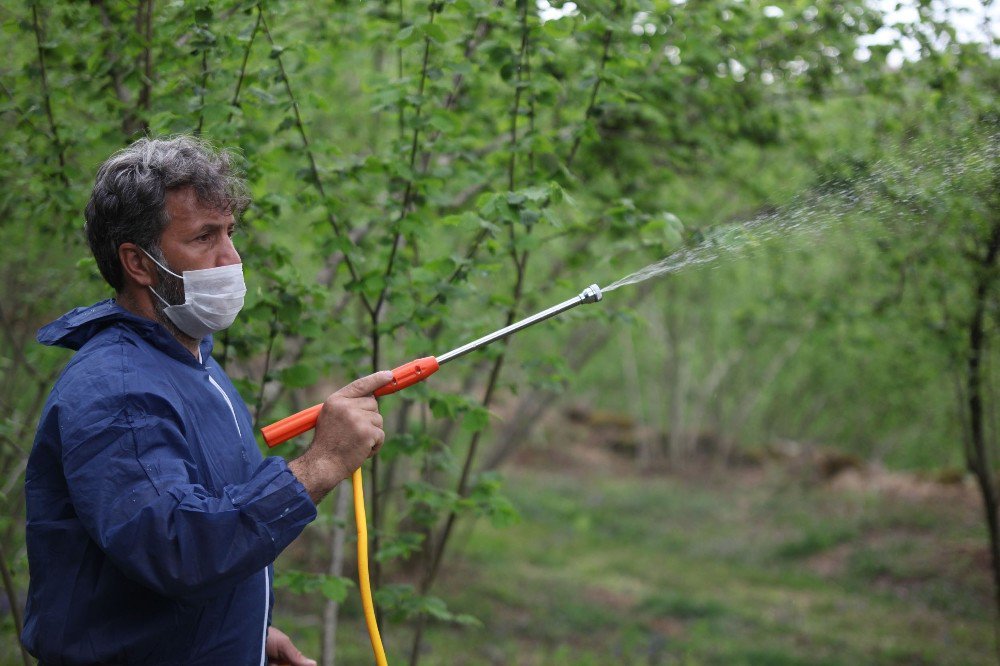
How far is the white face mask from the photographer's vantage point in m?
2.29

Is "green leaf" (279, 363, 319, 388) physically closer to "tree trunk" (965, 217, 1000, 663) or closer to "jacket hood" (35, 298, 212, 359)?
"jacket hood" (35, 298, 212, 359)

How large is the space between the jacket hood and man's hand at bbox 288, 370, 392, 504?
44 centimetres

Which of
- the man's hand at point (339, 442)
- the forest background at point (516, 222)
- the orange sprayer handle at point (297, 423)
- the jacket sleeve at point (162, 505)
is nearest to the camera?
the jacket sleeve at point (162, 505)

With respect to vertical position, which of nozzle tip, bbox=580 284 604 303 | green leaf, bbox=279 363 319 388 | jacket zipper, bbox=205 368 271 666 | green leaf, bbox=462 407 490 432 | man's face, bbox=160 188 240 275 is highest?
man's face, bbox=160 188 240 275

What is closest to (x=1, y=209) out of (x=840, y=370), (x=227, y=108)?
(x=227, y=108)

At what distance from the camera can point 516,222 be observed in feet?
12.0

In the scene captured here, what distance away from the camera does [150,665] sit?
6.88 feet

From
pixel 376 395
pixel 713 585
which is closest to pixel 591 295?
pixel 376 395

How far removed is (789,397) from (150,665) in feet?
80.4

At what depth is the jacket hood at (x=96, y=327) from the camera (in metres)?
2.19

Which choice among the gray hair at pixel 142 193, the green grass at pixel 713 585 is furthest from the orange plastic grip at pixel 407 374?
the green grass at pixel 713 585

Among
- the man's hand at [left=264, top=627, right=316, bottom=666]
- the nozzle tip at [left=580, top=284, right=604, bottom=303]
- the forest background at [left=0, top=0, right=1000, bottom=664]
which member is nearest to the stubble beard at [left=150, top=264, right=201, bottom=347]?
the man's hand at [left=264, top=627, right=316, bottom=666]

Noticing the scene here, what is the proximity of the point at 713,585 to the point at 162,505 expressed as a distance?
11.3m

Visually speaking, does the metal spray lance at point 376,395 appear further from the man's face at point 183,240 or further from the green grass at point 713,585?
the green grass at point 713,585
